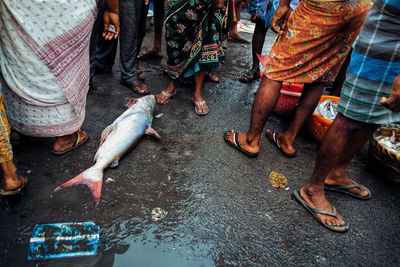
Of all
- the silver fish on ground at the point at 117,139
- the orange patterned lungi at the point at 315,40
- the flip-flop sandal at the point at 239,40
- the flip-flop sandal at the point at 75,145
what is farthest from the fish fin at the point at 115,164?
the flip-flop sandal at the point at 239,40

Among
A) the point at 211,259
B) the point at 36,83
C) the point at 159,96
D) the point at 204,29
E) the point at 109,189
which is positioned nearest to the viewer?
the point at 211,259

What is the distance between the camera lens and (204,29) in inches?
122

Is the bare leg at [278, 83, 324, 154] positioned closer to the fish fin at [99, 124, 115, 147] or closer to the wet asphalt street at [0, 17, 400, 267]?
the wet asphalt street at [0, 17, 400, 267]

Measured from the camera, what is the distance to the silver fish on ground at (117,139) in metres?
2.11

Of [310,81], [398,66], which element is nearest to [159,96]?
[310,81]

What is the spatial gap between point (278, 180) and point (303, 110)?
0.76 m

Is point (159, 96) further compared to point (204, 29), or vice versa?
point (159, 96)

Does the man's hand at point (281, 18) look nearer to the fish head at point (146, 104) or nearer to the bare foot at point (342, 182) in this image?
the bare foot at point (342, 182)

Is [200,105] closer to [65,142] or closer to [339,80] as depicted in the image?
[65,142]

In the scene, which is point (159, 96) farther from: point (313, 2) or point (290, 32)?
point (313, 2)

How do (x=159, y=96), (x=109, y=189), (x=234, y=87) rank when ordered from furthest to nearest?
(x=234, y=87) < (x=159, y=96) < (x=109, y=189)

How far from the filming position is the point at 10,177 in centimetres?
199

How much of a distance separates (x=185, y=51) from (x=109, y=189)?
71.5 inches

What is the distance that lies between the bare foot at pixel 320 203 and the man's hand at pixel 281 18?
4.64ft
